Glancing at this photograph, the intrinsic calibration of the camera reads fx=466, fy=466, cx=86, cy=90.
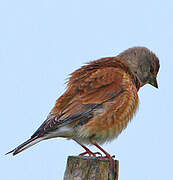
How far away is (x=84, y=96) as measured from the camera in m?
6.24

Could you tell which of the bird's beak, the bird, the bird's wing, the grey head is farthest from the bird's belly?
the bird's beak

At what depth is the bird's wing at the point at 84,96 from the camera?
6.00 m

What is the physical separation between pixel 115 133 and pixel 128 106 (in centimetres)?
43

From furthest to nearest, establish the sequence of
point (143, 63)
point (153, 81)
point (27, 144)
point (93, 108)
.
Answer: point (153, 81) → point (143, 63) → point (93, 108) → point (27, 144)

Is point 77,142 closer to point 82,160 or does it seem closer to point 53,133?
point 53,133

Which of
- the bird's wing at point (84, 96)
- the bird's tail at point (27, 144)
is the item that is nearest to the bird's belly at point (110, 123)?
the bird's wing at point (84, 96)

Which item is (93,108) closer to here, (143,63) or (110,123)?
(110,123)

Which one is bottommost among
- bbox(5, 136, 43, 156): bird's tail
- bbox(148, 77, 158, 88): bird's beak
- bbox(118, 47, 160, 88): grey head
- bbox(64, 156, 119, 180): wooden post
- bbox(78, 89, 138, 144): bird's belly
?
bbox(64, 156, 119, 180): wooden post

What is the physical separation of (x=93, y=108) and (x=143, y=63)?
208 cm

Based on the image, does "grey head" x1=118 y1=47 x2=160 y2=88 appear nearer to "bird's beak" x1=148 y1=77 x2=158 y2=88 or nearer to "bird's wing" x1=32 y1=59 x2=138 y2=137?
"bird's beak" x1=148 y1=77 x2=158 y2=88

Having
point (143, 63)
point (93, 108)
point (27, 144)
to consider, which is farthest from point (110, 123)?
point (143, 63)

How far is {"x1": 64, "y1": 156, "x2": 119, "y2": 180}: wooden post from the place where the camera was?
16.5 ft

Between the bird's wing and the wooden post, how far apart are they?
2.81ft

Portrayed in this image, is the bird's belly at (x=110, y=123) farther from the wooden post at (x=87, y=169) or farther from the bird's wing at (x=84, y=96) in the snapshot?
the wooden post at (x=87, y=169)
